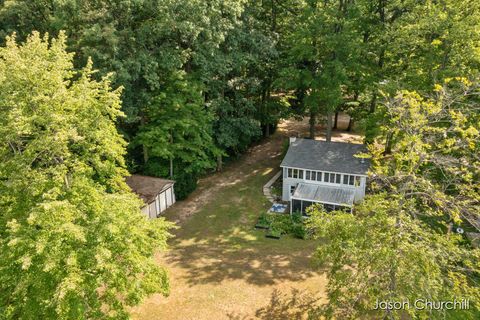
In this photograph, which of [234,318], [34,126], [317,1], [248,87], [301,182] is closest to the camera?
[34,126]

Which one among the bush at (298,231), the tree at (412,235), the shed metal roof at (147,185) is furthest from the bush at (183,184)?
the tree at (412,235)

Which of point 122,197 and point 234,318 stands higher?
point 122,197

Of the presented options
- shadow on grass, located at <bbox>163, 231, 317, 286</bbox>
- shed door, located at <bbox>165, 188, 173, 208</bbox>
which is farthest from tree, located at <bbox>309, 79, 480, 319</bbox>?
shed door, located at <bbox>165, 188, 173, 208</bbox>

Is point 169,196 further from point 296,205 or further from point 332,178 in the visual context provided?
point 332,178

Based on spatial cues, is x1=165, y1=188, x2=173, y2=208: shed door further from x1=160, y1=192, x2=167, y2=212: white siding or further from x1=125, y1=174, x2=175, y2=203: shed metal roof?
x1=125, y1=174, x2=175, y2=203: shed metal roof

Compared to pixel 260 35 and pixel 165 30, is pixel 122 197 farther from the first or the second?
pixel 260 35

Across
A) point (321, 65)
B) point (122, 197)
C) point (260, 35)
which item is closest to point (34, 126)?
point (122, 197)

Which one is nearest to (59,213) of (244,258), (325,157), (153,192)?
(244,258)

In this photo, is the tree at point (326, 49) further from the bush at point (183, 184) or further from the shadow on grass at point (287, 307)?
the shadow on grass at point (287, 307)
